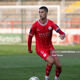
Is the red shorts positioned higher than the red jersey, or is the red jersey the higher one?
the red jersey

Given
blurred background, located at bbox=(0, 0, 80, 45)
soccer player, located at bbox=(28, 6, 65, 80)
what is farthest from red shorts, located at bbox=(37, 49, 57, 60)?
blurred background, located at bbox=(0, 0, 80, 45)

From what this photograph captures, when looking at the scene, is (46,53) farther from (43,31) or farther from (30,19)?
(30,19)

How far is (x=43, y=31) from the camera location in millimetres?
7359

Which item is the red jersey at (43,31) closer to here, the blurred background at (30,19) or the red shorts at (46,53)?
the red shorts at (46,53)

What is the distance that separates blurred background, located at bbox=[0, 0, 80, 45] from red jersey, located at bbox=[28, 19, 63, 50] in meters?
18.2

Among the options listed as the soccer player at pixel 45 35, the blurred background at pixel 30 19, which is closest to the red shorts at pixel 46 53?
the soccer player at pixel 45 35

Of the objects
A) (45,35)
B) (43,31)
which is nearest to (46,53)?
(45,35)

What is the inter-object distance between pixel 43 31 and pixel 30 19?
70.8 feet

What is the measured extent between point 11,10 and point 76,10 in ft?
22.9

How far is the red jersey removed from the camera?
7367 millimetres

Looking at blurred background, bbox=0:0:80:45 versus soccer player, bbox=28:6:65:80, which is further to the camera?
blurred background, bbox=0:0:80:45

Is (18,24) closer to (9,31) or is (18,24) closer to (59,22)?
(9,31)

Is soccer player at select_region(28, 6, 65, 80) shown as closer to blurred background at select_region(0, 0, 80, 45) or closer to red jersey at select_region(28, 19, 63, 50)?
red jersey at select_region(28, 19, 63, 50)

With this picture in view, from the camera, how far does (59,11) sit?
2783 centimetres
